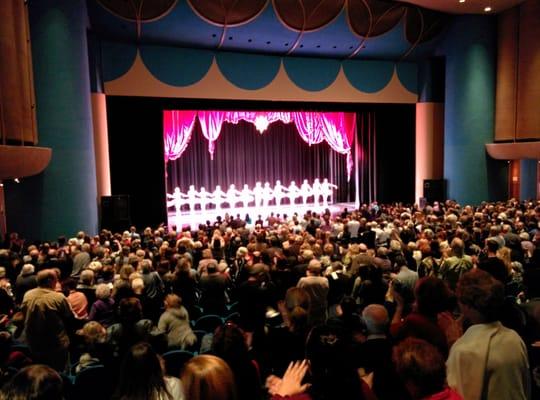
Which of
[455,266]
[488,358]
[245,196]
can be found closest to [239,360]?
[488,358]

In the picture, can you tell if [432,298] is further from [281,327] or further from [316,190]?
[316,190]

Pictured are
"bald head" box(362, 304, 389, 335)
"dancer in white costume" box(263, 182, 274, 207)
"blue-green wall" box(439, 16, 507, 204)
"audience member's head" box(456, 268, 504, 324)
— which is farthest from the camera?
"dancer in white costume" box(263, 182, 274, 207)

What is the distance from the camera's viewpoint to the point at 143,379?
2000 mm

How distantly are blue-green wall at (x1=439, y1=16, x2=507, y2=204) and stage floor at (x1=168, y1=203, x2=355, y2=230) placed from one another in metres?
4.71

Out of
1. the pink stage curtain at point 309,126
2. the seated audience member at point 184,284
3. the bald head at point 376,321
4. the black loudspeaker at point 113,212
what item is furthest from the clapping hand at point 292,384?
the pink stage curtain at point 309,126

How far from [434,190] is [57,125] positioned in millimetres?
12598

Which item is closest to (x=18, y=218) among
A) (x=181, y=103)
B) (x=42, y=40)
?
(x=42, y=40)

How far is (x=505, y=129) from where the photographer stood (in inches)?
612

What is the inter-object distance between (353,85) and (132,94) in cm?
770

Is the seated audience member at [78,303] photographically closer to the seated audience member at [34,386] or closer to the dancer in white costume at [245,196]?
the seated audience member at [34,386]

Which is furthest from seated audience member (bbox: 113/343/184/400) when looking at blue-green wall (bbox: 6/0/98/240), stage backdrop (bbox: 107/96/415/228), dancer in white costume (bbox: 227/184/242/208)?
dancer in white costume (bbox: 227/184/242/208)

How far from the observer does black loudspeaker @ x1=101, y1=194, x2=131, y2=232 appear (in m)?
12.7

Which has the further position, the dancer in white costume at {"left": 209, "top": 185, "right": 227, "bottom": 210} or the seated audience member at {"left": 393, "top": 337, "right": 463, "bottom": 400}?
the dancer in white costume at {"left": 209, "top": 185, "right": 227, "bottom": 210}

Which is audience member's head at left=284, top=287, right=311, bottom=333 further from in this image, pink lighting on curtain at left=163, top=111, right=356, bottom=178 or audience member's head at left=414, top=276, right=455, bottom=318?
pink lighting on curtain at left=163, top=111, right=356, bottom=178
